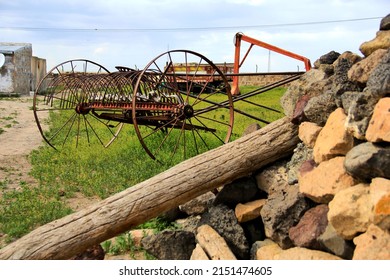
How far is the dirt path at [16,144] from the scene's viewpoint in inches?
327

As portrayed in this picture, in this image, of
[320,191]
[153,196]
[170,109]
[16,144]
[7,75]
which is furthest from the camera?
[7,75]

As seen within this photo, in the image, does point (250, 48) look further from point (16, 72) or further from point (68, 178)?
point (16, 72)

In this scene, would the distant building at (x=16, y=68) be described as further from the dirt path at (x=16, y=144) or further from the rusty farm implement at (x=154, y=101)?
the rusty farm implement at (x=154, y=101)

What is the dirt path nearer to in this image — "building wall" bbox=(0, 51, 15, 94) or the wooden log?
the wooden log

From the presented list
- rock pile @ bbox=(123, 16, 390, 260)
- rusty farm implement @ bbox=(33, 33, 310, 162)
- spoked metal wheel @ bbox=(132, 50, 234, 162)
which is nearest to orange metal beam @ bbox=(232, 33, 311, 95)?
rusty farm implement @ bbox=(33, 33, 310, 162)

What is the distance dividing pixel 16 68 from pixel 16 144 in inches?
626

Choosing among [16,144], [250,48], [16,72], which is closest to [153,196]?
[250,48]

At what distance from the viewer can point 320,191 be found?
4.30 metres

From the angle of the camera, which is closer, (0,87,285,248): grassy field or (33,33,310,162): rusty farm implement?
(0,87,285,248): grassy field

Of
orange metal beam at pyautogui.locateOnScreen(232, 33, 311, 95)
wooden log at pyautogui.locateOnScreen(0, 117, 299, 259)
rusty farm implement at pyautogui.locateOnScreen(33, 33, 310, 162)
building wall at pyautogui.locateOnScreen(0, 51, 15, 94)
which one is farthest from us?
building wall at pyautogui.locateOnScreen(0, 51, 15, 94)

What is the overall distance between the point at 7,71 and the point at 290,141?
23.3 meters

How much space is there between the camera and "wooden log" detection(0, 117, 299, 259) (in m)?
4.63

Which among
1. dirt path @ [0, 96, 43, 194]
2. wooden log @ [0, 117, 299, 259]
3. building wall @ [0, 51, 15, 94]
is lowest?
dirt path @ [0, 96, 43, 194]

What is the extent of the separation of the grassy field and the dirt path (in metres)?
0.21
